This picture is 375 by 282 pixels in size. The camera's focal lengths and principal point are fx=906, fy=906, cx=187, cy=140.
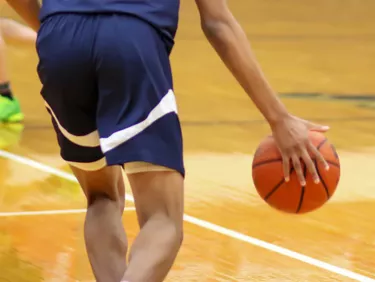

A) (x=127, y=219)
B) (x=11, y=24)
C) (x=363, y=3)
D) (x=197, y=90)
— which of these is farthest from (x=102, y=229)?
(x=363, y=3)

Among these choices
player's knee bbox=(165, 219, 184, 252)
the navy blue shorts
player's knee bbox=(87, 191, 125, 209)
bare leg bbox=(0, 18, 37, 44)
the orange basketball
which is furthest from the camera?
bare leg bbox=(0, 18, 37, 44)

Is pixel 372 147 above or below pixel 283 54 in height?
above

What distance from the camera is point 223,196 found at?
4.32m

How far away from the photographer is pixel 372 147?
537 centimetres

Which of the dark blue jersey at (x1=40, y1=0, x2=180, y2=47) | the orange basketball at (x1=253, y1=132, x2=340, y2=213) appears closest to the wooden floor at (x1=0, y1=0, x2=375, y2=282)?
the orange basketball at (x1=253, y1=132, x2=340, y2=213)

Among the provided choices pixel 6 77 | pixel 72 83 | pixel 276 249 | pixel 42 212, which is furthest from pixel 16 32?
pixel 72 83

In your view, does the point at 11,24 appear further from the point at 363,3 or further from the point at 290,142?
the point at 363,3

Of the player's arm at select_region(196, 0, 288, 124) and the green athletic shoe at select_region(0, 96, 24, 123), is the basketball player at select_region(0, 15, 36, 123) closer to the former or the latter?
the green athletic shoe at select_region(0, 96, 24, 123)

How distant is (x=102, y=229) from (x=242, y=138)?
2.90m

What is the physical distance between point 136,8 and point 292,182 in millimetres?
687

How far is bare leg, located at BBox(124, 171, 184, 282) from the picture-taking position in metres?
2.28

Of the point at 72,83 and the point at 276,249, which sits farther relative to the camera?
the point at 276,249

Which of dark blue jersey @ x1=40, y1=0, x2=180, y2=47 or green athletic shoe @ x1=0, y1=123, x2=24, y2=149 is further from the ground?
dark blue jersey @ x1=40, y1=0, x2=180, y2=47

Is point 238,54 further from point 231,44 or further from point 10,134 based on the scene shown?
point 10,134
